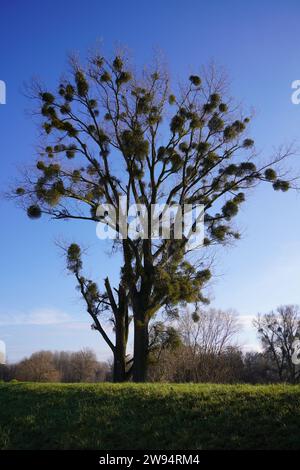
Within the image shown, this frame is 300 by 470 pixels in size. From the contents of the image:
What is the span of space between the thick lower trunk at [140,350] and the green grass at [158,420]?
5462 mm

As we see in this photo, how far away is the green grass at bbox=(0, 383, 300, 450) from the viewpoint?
6.88m

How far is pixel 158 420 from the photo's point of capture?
798 cm

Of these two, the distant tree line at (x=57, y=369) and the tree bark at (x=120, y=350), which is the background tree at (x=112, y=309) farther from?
the distant tree line at (x=57, y=369)

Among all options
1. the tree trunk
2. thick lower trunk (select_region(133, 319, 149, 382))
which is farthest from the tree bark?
thick lower trunk (select_region(133, 319, 149, 382))

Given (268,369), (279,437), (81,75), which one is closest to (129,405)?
(279,437)

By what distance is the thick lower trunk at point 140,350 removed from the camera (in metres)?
16.3

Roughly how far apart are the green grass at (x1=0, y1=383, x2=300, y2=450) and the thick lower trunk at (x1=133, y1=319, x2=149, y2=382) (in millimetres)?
5462

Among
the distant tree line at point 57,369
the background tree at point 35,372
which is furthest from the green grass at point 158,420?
the background tree at point 35,372

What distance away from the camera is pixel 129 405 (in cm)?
924

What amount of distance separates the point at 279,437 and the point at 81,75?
49.1ft

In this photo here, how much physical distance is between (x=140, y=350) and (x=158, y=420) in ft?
27.8

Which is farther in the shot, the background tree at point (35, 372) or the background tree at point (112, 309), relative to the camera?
the background tree at point (35, 372)

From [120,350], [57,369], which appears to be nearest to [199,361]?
[120,350]

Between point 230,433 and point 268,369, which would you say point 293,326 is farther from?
point 230,433
